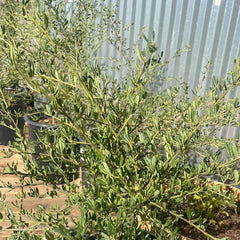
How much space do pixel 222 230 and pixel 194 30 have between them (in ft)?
5.99

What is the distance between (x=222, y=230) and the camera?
177 cm

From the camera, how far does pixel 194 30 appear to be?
279 centimetres

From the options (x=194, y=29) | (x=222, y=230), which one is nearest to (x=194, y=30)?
(x=194, y=29)

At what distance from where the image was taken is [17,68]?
71cm

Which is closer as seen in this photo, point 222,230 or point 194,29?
point 222,230

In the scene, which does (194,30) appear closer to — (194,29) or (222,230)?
(194,29)

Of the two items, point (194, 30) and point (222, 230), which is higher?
point (194, 30)

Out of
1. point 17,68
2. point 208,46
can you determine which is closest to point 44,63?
point 17,68

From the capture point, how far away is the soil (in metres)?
1.65

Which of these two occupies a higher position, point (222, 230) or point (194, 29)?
point (194, 29)

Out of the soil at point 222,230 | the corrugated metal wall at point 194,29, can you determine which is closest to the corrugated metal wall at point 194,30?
the corrugated metal wall at point 194,29

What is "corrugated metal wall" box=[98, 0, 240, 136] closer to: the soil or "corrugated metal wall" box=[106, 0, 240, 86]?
"corrugated metal wall" box=[106, 0, 240, 86]

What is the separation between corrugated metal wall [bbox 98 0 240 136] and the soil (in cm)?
111

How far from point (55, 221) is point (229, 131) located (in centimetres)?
222
